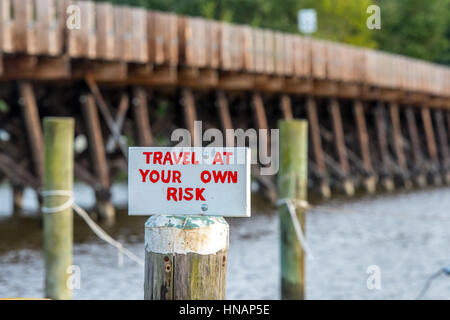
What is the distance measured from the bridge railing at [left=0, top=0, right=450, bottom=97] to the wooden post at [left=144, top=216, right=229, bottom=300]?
965 centimetres

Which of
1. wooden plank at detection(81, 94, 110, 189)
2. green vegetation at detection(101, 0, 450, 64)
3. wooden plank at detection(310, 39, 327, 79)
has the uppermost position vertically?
green vegetation at detection(101, 0, 450, 64)

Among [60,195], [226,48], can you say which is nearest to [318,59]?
[226,48]

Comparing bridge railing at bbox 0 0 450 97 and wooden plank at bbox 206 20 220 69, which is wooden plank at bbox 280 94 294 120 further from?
wooden plank at bbox 206 20 220 69

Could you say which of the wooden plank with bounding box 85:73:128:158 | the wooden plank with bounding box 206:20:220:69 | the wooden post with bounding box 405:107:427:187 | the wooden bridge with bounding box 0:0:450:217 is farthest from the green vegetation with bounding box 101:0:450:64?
the wooden plank with bounding box 85:73:128:158

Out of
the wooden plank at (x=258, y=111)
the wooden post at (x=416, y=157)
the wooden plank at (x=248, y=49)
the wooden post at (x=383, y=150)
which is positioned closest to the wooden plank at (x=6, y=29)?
the wooden plank at (x=248, y=49)

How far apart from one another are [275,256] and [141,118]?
4828 millimetres

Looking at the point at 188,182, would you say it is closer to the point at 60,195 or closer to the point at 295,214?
the point at 60,195

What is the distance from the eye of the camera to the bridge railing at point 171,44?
13.4 meters

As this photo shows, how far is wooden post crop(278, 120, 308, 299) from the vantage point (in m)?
7.68

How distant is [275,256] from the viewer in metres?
12.0

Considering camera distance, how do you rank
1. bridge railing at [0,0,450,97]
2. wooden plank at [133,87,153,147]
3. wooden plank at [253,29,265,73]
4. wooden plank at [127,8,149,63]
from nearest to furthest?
bridge railing at [0,0,450,97]
wooden plank at [127,8,149,63]
wooden plank at [133,87,153,147]
wooden plank at [253,29,265,73]

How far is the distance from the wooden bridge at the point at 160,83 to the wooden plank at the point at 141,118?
0.9 inches

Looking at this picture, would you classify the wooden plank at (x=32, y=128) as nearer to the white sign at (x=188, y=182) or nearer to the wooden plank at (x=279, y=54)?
the wooden plank at (x=279, y=54)

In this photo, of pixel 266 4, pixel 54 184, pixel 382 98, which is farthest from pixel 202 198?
pixel 266 4
